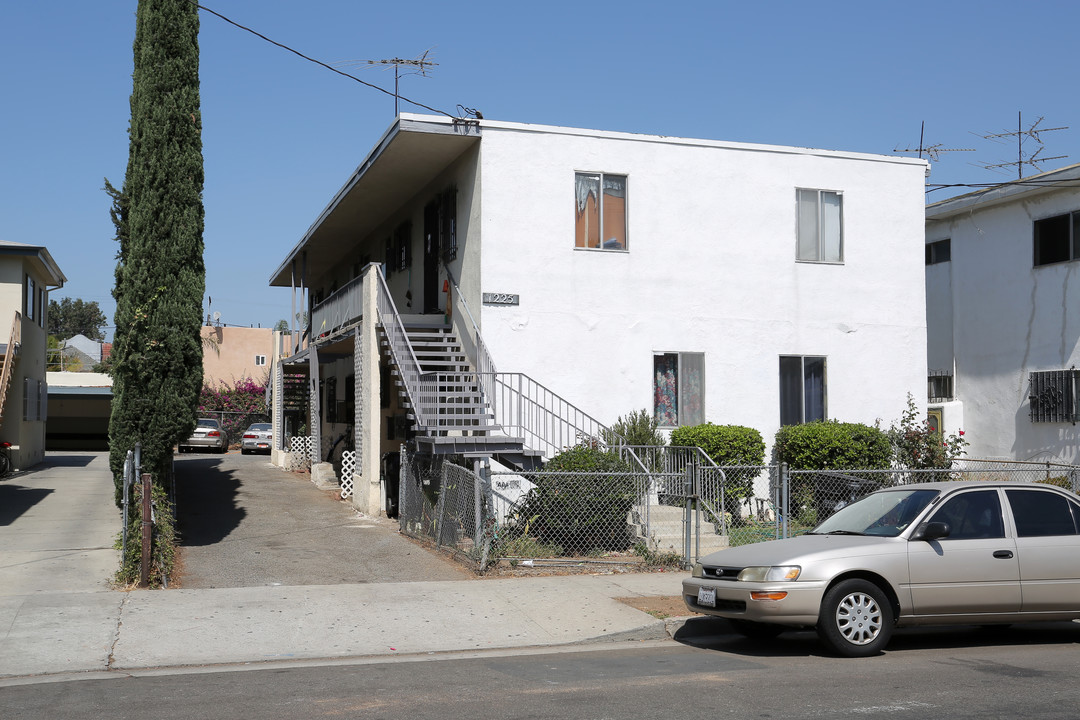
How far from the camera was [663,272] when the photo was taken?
60.3 feet

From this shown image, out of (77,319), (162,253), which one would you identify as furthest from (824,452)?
(77,319)

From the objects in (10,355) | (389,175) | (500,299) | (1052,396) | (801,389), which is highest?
(389,175)

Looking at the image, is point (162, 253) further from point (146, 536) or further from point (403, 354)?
point (146, 536)

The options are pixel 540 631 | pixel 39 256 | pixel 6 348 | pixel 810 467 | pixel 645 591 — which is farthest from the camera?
pixel 39 256

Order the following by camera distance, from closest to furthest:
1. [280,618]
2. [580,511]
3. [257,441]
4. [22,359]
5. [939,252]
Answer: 1. [280,618]
2. [580,511]
3. [939,252]
4. [22,359]
5. [257,441]

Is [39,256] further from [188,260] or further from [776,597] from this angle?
[776,597]

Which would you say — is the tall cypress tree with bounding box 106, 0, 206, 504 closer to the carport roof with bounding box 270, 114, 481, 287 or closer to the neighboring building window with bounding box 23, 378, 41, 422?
the carport roof with bounding box 270, 114, 481, 287

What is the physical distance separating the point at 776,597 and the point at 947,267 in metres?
17.8

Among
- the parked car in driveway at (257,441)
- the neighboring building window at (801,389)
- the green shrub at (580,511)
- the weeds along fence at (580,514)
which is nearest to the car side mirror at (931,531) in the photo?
the weeds along fence at (580,514)

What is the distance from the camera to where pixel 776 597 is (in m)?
8.52

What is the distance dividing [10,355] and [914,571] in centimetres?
1958

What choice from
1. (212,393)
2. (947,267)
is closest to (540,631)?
(947,267)

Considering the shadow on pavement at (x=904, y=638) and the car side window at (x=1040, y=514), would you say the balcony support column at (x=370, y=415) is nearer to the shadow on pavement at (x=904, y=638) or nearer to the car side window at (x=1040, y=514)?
the shadow on pavement at (x=904, y=638)

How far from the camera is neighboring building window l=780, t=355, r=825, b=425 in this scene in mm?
19219
